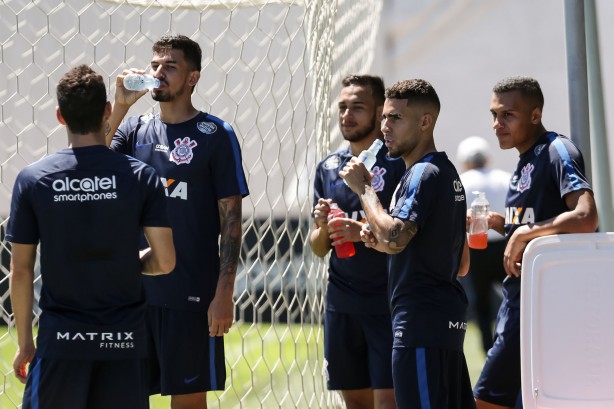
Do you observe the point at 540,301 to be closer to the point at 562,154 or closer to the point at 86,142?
the point at 562,154

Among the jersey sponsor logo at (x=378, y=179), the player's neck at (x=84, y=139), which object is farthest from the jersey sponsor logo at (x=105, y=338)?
the jersey sponsor logo at (x=378, y=179)

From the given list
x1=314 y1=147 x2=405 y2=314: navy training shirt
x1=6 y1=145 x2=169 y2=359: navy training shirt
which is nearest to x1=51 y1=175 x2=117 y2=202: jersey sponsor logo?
x1=6 y1=145 x2=169 y2=359: navy training shirt

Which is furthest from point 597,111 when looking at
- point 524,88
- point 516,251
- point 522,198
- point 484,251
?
point 484,251

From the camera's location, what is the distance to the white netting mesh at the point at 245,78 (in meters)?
4.83

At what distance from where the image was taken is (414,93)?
3.82 metres

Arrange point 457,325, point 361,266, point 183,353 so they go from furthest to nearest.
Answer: point 361,266
point 183,353
point 457,325

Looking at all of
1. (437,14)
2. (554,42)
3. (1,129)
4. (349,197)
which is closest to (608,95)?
(554,42)

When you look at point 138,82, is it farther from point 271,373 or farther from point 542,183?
point 271,373

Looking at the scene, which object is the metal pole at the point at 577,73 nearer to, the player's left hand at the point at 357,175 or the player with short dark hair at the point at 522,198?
the player with short dark hair at the point at 522,198

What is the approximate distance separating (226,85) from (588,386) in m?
2.54

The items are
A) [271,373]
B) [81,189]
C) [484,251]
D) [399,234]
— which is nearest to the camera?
[81,189]

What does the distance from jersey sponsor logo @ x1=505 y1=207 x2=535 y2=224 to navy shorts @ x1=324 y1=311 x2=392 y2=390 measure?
629mm

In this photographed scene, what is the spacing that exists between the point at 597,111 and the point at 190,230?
5.16ft

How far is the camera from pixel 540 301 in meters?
3.58
